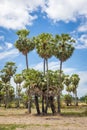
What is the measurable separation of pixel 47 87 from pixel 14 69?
44.4 m

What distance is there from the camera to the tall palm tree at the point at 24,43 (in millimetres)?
63281

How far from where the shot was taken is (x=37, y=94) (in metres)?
56.2

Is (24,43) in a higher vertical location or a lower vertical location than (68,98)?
higher

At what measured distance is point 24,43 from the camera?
208 feet

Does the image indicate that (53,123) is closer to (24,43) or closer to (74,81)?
(24,43)

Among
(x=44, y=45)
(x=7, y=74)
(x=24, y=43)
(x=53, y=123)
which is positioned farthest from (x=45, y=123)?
(x=7, y=74)

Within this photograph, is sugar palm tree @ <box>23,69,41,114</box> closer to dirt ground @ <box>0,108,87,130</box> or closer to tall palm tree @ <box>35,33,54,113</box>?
tall palm tree @ <box>35,33,54,113</box>

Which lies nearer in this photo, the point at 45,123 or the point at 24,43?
the point at 45,123

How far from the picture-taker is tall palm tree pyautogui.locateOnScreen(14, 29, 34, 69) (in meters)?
63.3

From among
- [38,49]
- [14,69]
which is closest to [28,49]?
[38,49]

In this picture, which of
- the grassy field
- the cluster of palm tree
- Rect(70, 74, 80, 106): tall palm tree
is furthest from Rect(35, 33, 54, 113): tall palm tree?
Rect(70, 74, 80, 106): tall palm tree

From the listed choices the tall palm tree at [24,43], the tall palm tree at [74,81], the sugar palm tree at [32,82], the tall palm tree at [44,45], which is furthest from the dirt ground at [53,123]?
the tall palm tree at [74,81]

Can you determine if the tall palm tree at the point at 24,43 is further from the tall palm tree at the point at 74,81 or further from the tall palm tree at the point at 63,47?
the tall palm tree at the point at 74,81

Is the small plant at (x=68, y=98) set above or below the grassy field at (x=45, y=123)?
above
